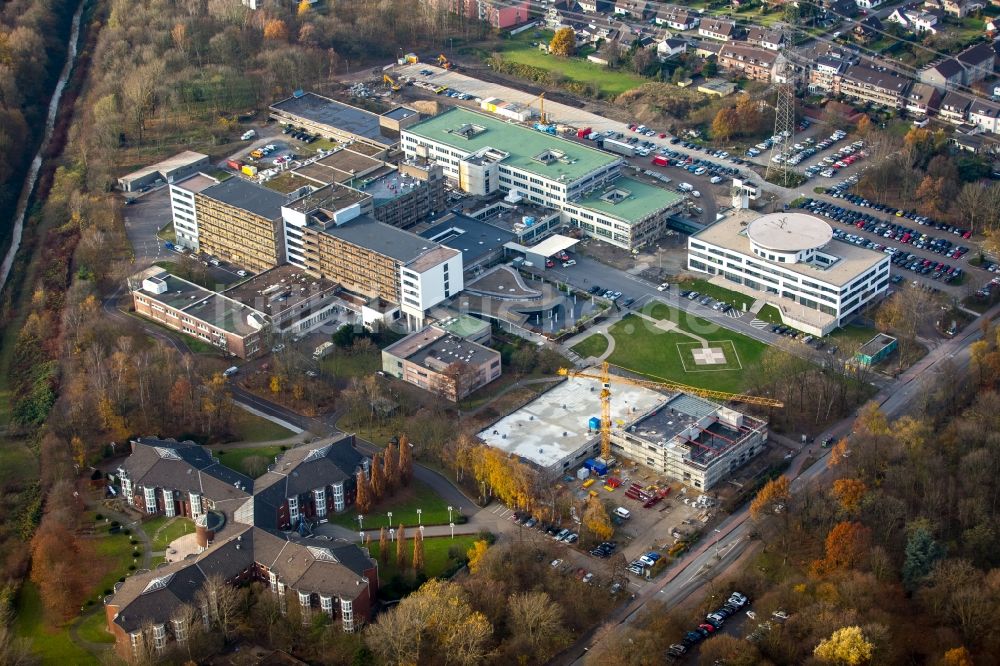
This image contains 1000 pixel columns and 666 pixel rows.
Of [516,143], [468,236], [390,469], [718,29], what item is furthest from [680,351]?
[718,29]

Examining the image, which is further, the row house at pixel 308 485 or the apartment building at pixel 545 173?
the apartment building at pixel 545 173

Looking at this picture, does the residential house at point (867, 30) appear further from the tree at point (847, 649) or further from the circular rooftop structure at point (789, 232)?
the tree at point (847, 649)

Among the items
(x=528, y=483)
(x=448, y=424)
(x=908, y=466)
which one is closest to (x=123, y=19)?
(x=448, y=424)

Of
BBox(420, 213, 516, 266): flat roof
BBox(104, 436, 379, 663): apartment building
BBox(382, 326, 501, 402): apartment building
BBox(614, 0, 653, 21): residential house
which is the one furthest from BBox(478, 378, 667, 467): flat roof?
BBox(614, 0, 653, 21): residential house

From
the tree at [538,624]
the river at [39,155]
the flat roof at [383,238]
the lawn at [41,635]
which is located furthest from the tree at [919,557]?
the river at [39,155]

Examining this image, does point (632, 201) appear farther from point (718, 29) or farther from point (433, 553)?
point (718, 29)

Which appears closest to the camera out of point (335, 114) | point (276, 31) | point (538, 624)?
point (538, 624)
